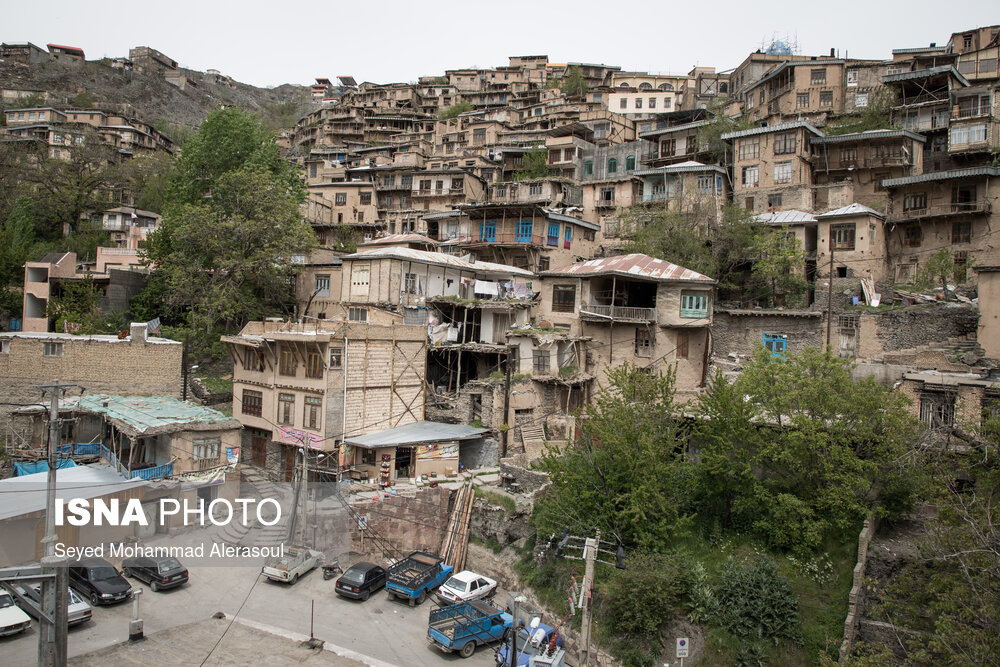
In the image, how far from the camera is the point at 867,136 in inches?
1502

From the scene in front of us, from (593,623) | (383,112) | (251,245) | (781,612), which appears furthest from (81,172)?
(781,612)

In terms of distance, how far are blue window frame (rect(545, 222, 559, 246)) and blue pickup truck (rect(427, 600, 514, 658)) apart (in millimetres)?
26014

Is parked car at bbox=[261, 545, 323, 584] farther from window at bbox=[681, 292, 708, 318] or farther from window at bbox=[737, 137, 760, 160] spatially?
window at bbox=[737, 137, 760, 160]

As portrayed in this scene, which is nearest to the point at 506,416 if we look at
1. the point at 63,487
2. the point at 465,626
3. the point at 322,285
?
the point at 465,626

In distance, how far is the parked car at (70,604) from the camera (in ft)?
57.8

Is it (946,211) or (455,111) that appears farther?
(455,111)

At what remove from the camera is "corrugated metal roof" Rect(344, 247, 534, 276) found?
32375mm

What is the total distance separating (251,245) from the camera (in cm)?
3709

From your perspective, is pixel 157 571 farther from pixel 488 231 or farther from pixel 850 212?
pixel 850 212

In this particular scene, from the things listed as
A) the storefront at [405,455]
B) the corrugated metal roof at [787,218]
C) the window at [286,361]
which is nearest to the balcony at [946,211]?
the corrugated metal roof at [787,218]

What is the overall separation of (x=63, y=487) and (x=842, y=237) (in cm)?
3827

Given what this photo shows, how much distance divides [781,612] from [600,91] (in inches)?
2542

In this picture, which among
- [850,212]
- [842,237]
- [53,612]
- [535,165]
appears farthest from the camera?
[535,165]

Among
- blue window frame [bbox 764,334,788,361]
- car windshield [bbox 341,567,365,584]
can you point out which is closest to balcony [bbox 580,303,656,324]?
blue window frame [bbox 764,334,788,361]
